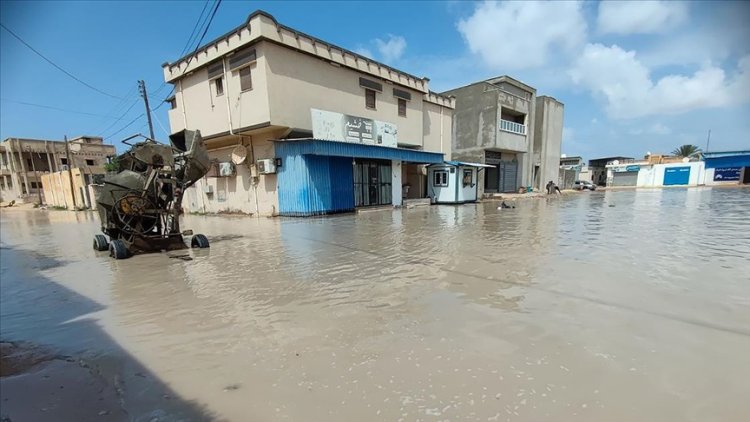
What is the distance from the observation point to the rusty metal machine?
762 centimetres

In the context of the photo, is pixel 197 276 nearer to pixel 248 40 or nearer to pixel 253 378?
pixel 253 378

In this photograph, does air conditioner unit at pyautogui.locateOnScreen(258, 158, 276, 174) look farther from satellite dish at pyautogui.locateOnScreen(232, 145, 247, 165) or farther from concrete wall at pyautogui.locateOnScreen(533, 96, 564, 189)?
concrete wall at pyautogui.locateOnScreen(533, 96, 564, 189)

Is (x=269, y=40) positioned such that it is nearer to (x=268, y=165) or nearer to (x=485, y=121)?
(x=268, y=165)

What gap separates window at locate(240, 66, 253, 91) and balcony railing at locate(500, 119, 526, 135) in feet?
69.9

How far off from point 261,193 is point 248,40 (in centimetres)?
691

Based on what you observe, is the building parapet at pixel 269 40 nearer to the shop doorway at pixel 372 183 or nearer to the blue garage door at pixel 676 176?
the shop doorway at pixel 372 183

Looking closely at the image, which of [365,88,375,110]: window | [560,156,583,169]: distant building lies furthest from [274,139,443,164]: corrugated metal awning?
[560,156,583,169]: distant building

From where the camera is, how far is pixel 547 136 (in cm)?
3284

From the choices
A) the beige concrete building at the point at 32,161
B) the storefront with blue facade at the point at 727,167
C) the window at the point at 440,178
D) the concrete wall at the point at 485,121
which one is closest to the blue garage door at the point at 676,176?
the storefront with blue facade at the point at 727,167

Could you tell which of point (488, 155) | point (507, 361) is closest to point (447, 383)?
point (507, 361)

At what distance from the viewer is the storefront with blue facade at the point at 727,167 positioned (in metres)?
38.9

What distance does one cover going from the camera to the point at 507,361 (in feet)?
9.07

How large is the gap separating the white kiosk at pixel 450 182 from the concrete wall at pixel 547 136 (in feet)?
49.4

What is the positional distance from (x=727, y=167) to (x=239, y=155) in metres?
58.3
